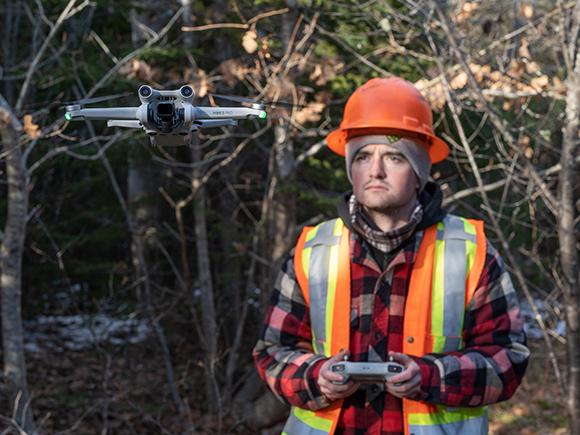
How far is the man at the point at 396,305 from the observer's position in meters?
2.01

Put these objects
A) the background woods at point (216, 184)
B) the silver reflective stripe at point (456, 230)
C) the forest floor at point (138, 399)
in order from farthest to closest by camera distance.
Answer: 1. the forest floor at point (138, 399)
2. the background woods at point (216, 184)
3. the silver reflective stripe at point (456, 230)

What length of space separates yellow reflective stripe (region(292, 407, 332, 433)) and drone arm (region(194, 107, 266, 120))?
1.78 meters

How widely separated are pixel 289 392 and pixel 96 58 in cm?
557

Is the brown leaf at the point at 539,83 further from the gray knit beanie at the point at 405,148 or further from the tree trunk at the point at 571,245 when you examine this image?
the gray knit beanie at the point at 405,148

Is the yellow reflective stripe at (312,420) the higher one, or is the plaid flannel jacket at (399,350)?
the plaid flannel jacket at (399,350)

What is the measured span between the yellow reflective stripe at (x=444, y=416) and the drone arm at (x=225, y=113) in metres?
1.75

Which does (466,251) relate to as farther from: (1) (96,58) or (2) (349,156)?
(1) (96,58)

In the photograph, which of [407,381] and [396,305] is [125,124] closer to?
[407,381]

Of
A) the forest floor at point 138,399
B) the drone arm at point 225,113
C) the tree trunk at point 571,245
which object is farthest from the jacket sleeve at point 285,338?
the forest floor at point 138,399

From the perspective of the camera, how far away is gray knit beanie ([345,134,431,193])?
203 cm

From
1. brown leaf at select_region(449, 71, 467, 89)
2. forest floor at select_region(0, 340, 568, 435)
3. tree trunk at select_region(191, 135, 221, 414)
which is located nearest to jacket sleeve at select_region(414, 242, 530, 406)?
brown leaf at select_region(449, 71, 467, 89)

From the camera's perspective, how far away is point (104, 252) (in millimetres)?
9977

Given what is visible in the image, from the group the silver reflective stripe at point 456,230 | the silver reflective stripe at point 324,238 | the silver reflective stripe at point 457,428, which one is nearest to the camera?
the silver reflective stripe at point 457,428

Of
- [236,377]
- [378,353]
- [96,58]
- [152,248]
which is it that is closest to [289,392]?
[378,353]
